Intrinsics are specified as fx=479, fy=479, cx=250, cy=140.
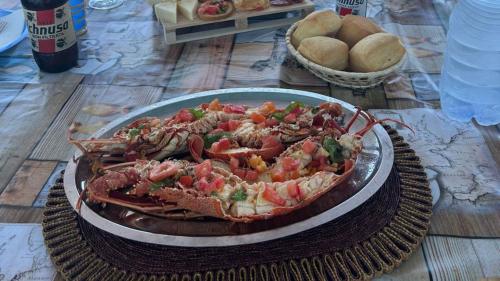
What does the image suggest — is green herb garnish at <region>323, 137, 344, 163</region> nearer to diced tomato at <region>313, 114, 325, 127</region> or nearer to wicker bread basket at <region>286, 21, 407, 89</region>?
diced tomato at <region>313, 114, 325, 127</region>

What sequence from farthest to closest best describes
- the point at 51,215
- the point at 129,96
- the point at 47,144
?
the point at 129,96 → the point at 47,144 → the point at 51,215

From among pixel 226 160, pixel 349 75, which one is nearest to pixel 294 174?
pixel 226 160

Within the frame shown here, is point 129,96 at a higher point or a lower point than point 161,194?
lower

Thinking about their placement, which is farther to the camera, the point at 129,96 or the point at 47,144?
the point at 129,96

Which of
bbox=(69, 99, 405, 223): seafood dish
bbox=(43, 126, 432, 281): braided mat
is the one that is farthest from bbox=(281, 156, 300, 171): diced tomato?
bbox=(43, 126, 432, 281): braided mat

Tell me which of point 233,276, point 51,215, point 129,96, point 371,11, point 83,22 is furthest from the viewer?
point 371,11

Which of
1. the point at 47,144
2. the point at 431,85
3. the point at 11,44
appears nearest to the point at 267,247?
the point at 47,144

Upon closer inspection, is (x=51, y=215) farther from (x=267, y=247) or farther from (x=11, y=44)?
(x=11, y=44)
